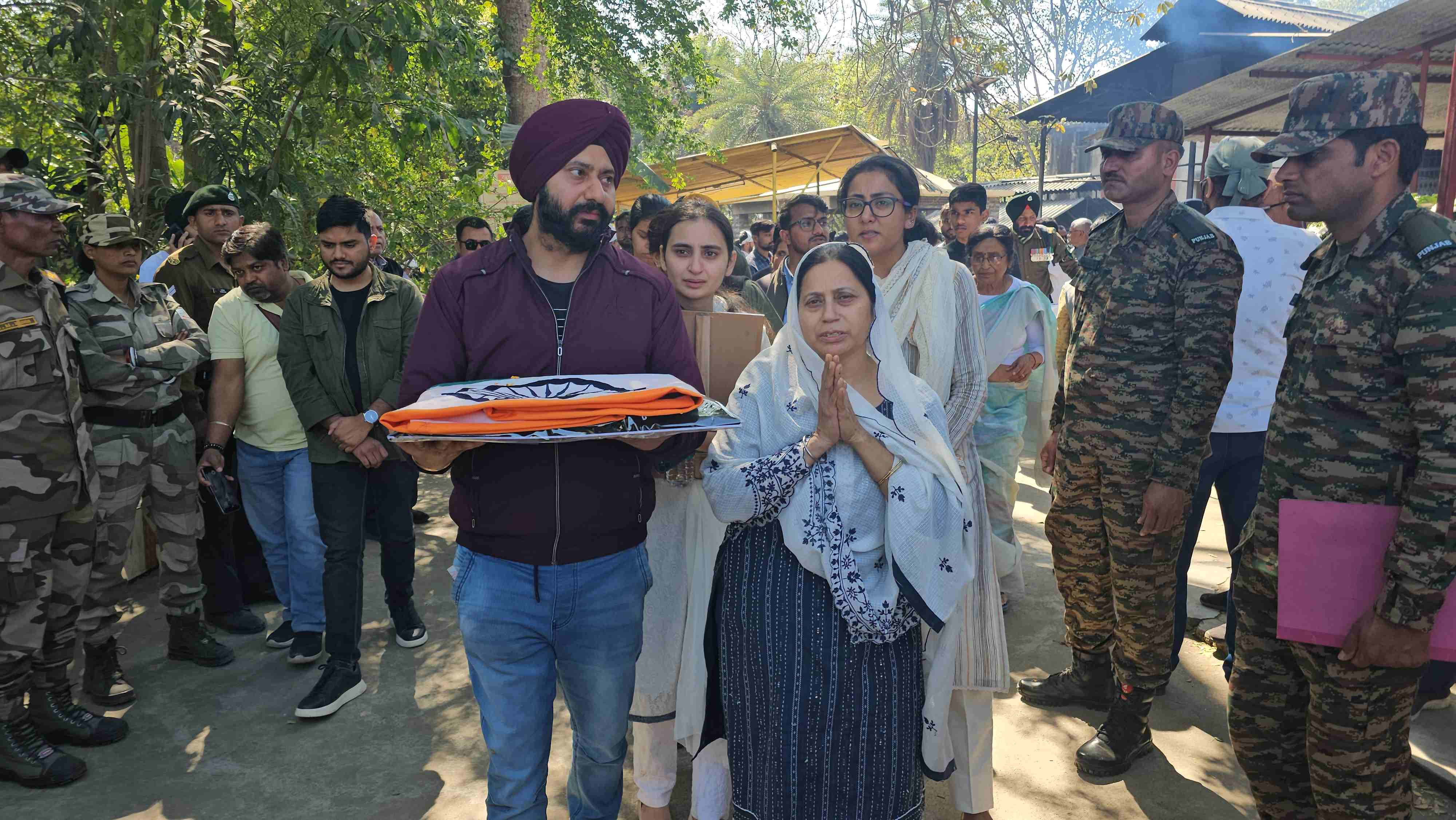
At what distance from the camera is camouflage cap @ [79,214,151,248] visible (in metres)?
3.85

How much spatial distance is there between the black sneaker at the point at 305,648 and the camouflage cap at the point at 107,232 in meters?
1.93

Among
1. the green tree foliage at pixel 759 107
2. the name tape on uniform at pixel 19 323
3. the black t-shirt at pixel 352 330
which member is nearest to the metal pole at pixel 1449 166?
the black t-shirt at pixel 352 330

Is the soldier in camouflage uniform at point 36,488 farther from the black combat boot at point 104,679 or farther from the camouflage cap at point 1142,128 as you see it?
the camouflage cap at point 1142,128

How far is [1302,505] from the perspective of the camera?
2268mm

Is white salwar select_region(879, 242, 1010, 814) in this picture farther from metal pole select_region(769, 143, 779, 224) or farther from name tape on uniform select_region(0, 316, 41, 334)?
metal pole select_region(769, 143, 779, 224)

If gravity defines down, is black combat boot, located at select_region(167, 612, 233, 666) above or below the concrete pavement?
above

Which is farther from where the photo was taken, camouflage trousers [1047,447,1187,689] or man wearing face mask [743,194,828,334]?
man wearing face mask [743,194,828,334]

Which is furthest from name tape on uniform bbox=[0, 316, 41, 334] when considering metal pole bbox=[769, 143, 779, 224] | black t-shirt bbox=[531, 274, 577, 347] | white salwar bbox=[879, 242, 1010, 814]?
metal pole bbox=[769, 143, 779, 224]

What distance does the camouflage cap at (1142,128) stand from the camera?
125 inches

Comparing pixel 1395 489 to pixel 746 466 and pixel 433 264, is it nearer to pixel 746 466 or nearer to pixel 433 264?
pixel 746 466

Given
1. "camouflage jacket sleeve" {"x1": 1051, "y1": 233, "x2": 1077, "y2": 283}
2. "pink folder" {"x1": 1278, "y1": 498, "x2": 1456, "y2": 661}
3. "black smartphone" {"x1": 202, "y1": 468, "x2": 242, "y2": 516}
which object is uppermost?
"camouflage jacket sleeve" {"x1": 1051, "y1": 233, "x2": 1077, "y2": 283}

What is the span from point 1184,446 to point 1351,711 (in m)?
1.04

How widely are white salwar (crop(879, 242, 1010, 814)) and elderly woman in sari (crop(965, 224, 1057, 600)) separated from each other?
1523 mm

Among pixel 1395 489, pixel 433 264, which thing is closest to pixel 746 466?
pixel 1395 489
